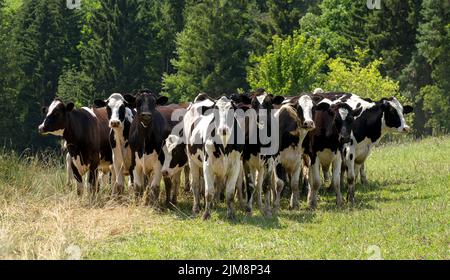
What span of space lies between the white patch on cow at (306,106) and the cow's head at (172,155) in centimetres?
270

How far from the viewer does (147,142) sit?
1647 centimetres

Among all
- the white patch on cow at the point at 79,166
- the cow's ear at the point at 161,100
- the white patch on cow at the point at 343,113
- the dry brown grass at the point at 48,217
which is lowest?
the dry brown grass at the point at 48,217

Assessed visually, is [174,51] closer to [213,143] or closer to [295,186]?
[295,186]

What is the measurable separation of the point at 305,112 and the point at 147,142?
343cm

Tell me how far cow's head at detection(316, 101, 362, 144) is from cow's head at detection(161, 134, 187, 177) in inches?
128

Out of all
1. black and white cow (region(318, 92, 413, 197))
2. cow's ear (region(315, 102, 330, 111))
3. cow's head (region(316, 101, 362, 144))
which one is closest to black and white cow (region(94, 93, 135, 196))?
cow's ear (region(315, 102, 330, 111))

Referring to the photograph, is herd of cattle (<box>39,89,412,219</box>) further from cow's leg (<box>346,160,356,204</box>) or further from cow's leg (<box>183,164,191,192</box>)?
cow's leg (<box>183,164,191,192</box>)

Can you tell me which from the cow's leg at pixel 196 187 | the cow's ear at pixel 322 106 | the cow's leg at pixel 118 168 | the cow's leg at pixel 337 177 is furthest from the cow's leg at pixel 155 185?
the cow's leg at pixel 337 177

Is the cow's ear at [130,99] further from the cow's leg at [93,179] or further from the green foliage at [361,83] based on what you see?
the green foliage at [361,83]

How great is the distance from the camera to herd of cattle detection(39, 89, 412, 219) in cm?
1497

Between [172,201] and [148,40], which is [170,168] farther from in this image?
[148,40]

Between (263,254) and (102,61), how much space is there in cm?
6100

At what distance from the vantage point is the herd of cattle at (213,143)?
14969mm
